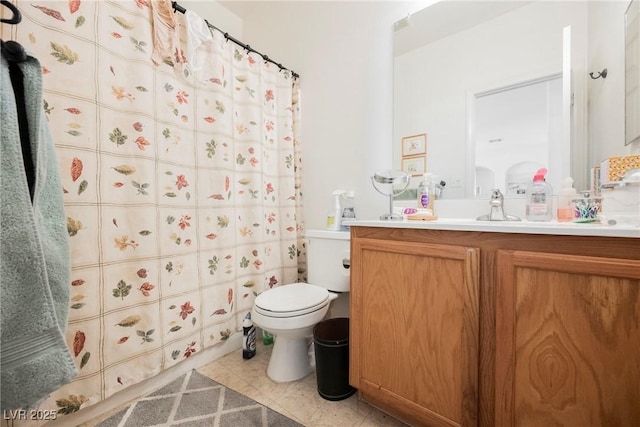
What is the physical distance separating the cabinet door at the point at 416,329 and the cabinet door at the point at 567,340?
9 centimetres

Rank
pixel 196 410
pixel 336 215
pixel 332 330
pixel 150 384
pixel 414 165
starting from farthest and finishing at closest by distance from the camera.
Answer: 1. pixel 336 215
2. pixel 414 165
3. pixel 332 330
4. pixel 150 384
5. pixel 196 410

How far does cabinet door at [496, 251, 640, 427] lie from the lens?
0.62m

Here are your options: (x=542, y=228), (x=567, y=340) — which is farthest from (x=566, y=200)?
(x=567, y=340)

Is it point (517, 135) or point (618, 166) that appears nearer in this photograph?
point (618, 166)

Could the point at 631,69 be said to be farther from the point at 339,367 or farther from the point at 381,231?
the point at 339,367

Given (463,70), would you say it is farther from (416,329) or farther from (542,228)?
(416,329)

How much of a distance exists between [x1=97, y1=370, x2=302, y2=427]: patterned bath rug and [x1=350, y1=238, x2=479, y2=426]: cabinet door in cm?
42

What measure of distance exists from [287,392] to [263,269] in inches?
27.9

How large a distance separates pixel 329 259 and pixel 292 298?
324mm

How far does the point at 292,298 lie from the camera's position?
4.37 ft

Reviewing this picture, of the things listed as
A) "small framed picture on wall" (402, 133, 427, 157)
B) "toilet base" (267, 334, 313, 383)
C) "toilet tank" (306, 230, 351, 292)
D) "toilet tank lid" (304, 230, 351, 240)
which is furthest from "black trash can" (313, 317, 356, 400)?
"small framed picture on wall" (402, 133, 427, 157)

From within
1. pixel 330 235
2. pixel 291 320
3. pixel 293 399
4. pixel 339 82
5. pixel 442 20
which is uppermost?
pixel 442 20

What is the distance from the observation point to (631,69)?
2.94ft

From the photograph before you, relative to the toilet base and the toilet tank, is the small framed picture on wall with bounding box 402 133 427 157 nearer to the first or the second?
the toilet tank
